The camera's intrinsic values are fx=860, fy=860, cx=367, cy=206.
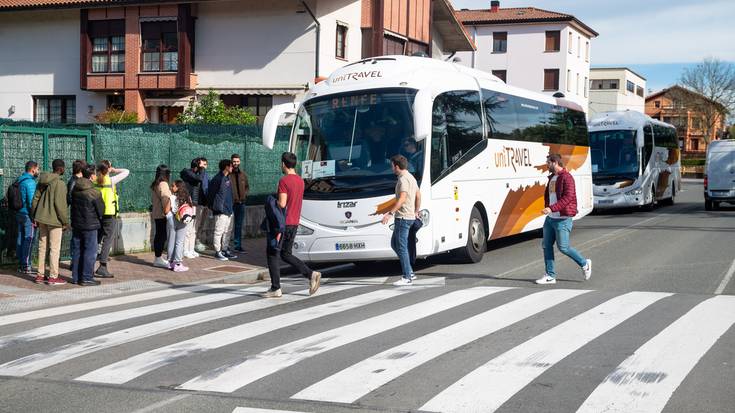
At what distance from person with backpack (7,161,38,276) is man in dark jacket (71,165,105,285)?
0.84 m

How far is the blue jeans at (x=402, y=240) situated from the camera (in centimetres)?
1238

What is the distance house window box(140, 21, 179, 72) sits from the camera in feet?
111

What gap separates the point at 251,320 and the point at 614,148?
2219 cm

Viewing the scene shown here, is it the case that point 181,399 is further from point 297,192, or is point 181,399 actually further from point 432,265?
point 432,265

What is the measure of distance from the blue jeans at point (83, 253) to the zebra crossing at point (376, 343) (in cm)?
135

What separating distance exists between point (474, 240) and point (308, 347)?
777 cm

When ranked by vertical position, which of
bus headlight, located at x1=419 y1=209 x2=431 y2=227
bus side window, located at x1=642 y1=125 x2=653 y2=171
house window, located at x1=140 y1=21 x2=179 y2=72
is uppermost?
house window, located at x1=140 y1=21 x2=179 y2=72

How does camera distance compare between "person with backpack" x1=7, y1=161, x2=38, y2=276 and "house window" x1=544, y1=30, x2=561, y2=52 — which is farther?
"house window" x1=544, y1=30, x2=561, y2=52

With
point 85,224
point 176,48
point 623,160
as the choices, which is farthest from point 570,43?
point 85,224

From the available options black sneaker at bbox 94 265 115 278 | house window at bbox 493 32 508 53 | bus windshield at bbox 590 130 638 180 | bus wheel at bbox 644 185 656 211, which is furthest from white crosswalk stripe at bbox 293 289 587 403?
house window at bbox 493 32 508 53

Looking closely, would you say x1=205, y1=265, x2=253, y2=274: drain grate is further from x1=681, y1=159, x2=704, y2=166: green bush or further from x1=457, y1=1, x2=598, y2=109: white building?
x1=681, y1=159, x2=704, y2=166: green bush

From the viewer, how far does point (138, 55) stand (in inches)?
1345

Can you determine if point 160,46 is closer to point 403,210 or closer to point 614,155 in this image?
point 614,155

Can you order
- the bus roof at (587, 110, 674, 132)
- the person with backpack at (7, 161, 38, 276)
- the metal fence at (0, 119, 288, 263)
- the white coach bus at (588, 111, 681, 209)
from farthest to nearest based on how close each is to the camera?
the bus roof at (587, 110, 674, 132) → the white coach bus at (588, 111, 681, 209) → the metal fence at (0, 119, 288, 263) → the person with backpack at (7, 161, 38, 276)
